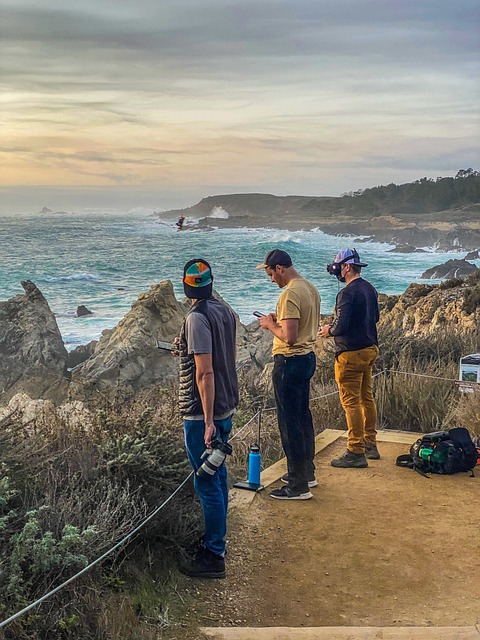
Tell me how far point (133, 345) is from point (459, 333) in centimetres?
972

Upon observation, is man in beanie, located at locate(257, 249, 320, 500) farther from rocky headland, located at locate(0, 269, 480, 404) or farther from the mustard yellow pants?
rocky headland, located at locate(0, 269, 480, 404)

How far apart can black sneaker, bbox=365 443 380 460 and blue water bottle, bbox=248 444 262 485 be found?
5.13 ft

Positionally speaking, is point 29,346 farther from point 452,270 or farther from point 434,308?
point 452,270

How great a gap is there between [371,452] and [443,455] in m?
0.73

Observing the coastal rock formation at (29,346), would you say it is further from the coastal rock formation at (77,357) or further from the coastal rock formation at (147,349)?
the coastal rock formation at (147,349)

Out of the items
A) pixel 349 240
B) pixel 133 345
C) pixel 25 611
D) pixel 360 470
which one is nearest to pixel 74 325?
pixel 133 345

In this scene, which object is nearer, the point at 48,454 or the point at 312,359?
the point at 48,454

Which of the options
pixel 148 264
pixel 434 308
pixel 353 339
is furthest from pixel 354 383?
pixel 148 264

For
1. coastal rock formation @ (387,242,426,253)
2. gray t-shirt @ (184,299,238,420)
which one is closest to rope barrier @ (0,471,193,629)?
gray t-shirt @ (184,299,238,420)

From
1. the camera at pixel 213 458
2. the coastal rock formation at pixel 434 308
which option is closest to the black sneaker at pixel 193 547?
the camera at pixel 213 458

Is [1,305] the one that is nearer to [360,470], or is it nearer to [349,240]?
[360,470]

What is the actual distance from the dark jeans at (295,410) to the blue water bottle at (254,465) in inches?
9.7

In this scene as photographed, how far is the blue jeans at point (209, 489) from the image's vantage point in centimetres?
493

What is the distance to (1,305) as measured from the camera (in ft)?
83.5
